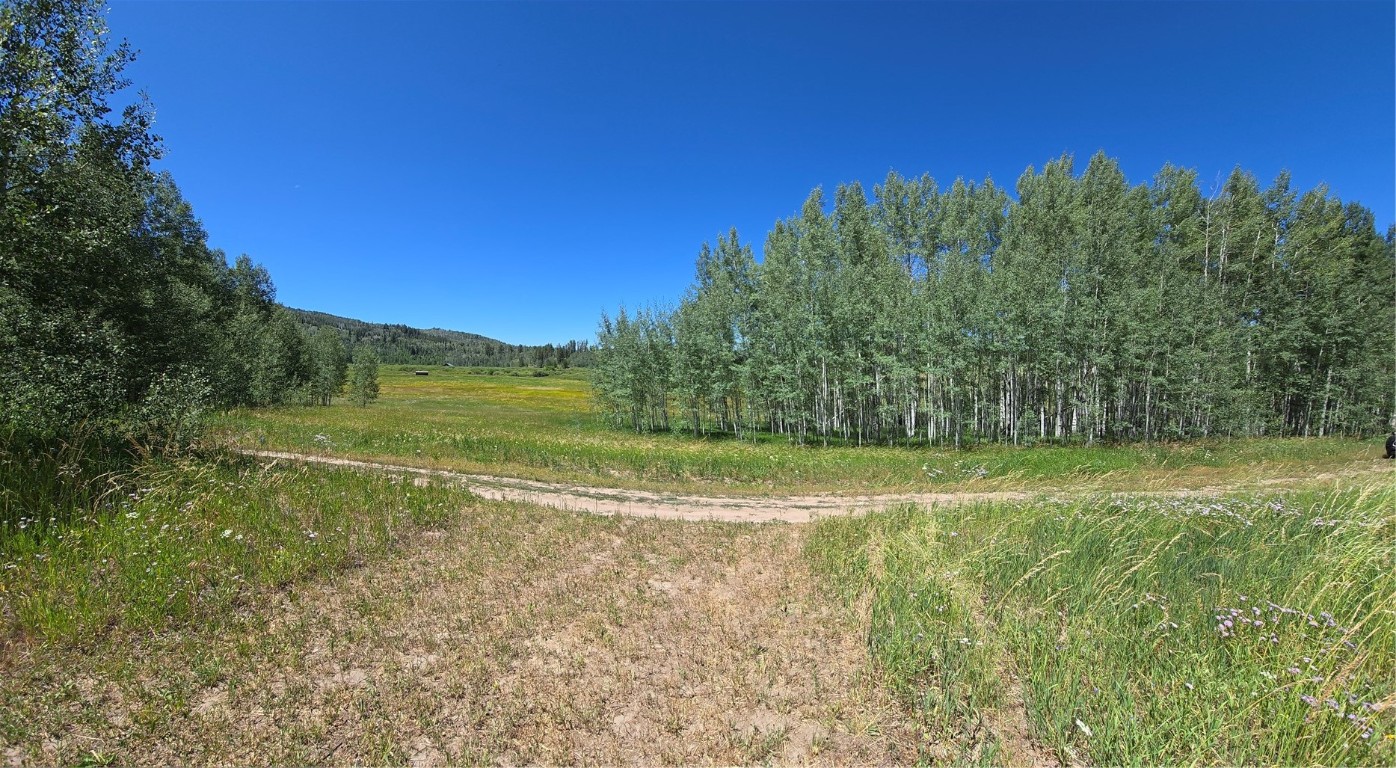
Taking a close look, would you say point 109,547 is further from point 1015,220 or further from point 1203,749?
point 1015,220

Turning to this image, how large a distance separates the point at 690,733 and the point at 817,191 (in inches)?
1844

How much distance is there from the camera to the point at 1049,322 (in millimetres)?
29672

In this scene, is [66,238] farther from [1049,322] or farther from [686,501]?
[1049,322]

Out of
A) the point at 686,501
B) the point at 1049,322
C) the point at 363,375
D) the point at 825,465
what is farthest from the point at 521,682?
the point at 363,375

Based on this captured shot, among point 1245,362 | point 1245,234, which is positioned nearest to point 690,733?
point 1245,362

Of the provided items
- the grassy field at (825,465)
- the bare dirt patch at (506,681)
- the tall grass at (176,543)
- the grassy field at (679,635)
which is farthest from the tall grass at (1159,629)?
the tall grass at (176,543)

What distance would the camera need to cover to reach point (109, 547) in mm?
6195

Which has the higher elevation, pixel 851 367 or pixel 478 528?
pixel 851 367

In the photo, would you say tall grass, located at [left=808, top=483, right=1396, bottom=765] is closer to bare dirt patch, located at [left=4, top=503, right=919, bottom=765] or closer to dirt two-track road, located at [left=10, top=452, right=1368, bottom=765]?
dirt two-track road, located at [left=10, top=452, right=1368, bottom=765]

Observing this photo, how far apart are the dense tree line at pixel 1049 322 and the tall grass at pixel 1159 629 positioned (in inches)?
921

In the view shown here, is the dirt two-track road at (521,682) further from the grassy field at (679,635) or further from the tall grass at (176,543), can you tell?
the tall grass at (176,543)

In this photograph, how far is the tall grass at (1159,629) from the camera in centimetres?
353

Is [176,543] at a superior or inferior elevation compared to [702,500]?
superior

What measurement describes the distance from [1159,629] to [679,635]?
505 cm
